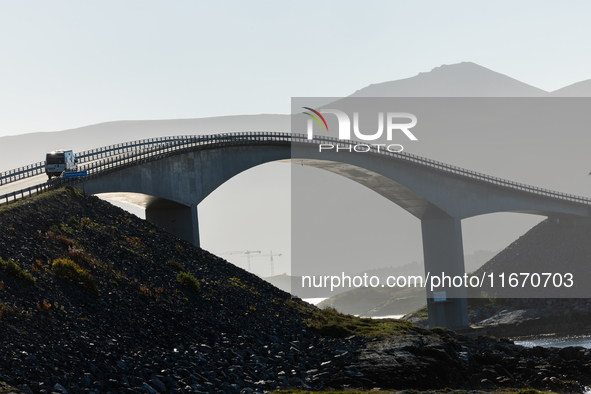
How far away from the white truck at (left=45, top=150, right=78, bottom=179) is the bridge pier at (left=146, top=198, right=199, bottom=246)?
8.39m

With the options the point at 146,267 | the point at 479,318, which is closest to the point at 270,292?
the point at 146,267

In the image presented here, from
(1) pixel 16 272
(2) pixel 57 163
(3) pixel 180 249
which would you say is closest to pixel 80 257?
(1) pixel 16 272

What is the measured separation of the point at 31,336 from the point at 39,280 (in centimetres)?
578

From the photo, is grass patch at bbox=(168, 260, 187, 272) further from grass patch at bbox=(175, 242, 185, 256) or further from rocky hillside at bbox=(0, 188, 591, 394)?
grass patch at bbox=(175, 242, 185, 256)

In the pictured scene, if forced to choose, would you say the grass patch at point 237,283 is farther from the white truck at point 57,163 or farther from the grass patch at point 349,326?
the white truck at point 57,163

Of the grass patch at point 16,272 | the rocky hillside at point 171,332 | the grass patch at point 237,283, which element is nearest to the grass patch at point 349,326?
the rocky hillside at point 171,332

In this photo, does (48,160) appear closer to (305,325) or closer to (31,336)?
(305,325)

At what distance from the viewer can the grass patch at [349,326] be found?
3341 cm

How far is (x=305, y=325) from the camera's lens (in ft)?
111

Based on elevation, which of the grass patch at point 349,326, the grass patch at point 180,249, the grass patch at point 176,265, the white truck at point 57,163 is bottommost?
the grass patch at point 349,326

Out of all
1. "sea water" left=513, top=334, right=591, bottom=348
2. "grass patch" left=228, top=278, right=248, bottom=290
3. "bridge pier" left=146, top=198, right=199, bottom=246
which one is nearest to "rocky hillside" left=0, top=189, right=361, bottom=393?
"grass patch" left=228, top=278, right=248, bottom=290

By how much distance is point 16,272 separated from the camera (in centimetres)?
2489

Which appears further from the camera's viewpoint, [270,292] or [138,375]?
[270,292]

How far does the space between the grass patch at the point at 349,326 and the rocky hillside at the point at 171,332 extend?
13 centimetres
